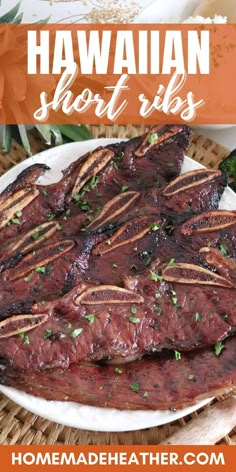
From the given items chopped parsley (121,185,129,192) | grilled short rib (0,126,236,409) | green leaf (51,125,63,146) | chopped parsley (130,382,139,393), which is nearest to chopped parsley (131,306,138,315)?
grilled short rib (0,126,236,409)

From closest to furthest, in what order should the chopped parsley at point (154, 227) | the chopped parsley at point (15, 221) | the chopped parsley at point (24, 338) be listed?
the chopped parsley at point (24, 338) → the chopped parsley at point (154, 227) → the chopped parsley at point (15, 221)

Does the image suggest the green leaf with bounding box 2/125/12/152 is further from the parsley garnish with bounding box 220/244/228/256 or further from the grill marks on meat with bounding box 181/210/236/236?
the parsley garnish with bounding box 220/244/228/256

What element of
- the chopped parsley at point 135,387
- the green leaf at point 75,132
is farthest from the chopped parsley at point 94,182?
the chopped parsley at point 135,387

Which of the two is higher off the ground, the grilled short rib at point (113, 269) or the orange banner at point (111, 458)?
the grilled short rib at point (113, 269)

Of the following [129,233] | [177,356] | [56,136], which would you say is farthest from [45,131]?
[177,356]

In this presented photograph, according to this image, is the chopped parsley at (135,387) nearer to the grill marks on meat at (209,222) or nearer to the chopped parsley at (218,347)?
the chopped parsley at (218,347)

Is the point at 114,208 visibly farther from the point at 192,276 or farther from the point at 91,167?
the point at 192,276
